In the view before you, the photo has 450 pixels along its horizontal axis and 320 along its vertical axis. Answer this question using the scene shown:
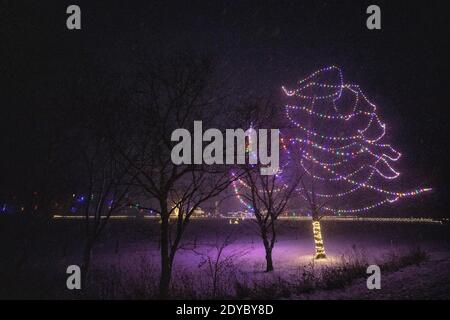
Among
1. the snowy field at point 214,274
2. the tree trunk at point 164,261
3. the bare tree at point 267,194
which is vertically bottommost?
the snowy field at point 214,274

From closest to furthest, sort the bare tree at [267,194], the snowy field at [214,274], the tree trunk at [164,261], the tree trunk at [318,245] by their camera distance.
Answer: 1. the tree trunk at [164,261]
2. the snowy field at [214,274]
3. the bare tree at [267,194]
4. the tree trunk at [318,245]

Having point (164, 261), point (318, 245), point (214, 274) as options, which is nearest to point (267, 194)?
point (318, 245)

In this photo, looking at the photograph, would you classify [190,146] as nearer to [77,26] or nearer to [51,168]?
[77,26]

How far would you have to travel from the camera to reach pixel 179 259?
17281 millimetres

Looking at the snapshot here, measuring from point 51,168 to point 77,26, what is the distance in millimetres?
5229

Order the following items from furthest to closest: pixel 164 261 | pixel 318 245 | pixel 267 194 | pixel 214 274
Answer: pixel 318 245
pixel 267 194
pixel 214 274
pixel 164 261

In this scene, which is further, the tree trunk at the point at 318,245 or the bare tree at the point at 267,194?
the tree trunk at the point at 318,245

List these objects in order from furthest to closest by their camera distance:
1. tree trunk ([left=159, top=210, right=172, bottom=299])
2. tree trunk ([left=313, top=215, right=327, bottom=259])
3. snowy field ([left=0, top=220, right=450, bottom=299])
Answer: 1. tree trunk ([left=313, top=215, right=327, bottom=259])
2. snowy field ([left=0, top=220, right=450, bottom=299])
3. tree trunk ([left=159, top=210, right=172, bottom=299])

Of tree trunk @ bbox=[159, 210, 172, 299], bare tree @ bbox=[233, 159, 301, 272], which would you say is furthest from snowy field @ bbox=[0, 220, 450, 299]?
bare tree @ bbox=[233, 159, 301, 272]

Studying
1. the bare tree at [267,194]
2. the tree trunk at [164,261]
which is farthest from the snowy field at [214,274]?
→ the bare tree at [267,194]

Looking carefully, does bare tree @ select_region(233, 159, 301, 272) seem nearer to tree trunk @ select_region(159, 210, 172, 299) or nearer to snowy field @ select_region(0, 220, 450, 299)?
snowy field @ select_region(0, 220, 450, 299)

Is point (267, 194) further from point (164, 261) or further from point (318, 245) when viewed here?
point (164, 261)

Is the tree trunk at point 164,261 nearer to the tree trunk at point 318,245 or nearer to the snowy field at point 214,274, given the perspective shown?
the snowy field at point 214,274
